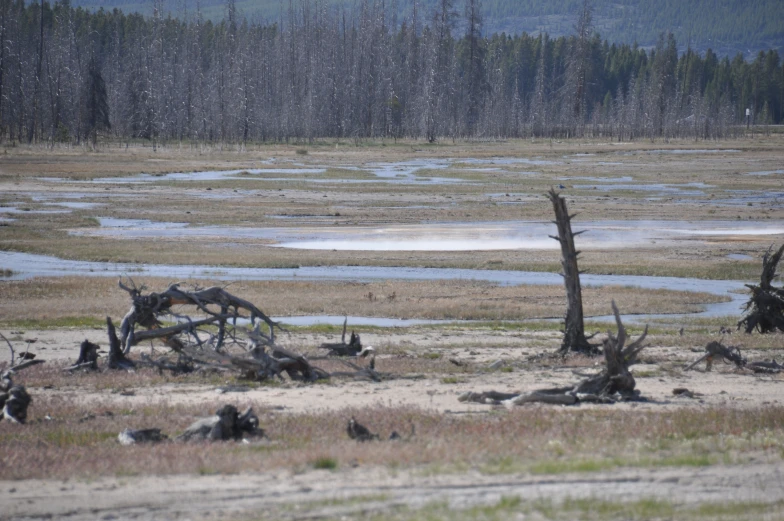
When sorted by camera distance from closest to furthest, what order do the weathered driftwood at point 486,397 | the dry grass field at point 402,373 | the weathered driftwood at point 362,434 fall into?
the dry grass field at point 402,373 < the weathered driftwood at point 362,434 < the weathered driftwood at point 486,397

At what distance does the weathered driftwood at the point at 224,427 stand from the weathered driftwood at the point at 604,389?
4.05m

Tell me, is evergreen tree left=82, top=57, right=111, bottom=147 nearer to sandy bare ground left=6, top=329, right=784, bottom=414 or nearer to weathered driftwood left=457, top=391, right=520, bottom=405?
sandy bare ground left=6, top=329, right=784, bottom=414

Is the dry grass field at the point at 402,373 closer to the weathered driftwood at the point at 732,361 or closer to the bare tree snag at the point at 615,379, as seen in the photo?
the weathered driftwood at the point at 732,361

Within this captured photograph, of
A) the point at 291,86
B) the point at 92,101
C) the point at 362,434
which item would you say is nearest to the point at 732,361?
the point at 362,434

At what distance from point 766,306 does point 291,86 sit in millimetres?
124043

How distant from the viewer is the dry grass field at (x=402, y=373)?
9.33 metres

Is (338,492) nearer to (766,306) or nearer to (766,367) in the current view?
(766,367)

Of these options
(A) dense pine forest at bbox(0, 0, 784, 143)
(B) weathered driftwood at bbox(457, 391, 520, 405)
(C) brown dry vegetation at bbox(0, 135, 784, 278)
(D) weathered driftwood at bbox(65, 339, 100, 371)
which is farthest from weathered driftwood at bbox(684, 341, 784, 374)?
(A) dense pine forest at bbox(0, 0, 784, 143)

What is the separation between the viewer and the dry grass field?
367 inches

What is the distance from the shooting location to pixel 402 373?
706 inches

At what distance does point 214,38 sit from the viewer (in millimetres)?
159625

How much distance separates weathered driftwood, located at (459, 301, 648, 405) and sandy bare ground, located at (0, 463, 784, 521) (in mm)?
4495

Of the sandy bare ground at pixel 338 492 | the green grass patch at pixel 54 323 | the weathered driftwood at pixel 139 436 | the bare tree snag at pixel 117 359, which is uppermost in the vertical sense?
the sandy bare ground at pixel 338 492

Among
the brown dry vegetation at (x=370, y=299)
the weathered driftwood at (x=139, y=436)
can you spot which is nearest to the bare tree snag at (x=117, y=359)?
the weathered driftwood at (x=139, y=436)
